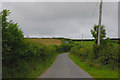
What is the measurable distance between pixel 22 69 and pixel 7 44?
3377mm

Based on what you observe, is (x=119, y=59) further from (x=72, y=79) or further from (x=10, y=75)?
(x=10, y=75)

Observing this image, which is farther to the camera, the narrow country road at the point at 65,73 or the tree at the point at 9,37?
the narrow country road at the point at 65,73

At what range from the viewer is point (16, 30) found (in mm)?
9023

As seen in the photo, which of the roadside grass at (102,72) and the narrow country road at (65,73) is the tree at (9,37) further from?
the roadside grass at (102,72)

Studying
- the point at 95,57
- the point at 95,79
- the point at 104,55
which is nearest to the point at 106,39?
the point at 95,57

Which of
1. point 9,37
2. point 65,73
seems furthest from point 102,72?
point 9,37

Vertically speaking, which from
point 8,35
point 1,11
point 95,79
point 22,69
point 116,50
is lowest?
point 95,79

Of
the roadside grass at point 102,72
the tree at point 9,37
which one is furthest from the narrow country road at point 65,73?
the tree at point 9,37

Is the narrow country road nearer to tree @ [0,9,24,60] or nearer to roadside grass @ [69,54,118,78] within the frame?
roadside grass @ [69,54,118,78]

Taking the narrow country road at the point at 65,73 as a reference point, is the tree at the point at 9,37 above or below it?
above

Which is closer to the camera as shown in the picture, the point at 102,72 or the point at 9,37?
the point at 9,37

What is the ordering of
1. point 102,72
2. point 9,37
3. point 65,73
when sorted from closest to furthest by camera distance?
1. point 9,37
2. point 65,73
3. point 102,72

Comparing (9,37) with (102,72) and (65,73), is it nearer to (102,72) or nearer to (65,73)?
(65,73)

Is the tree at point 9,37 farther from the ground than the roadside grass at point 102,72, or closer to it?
farther from the ground
